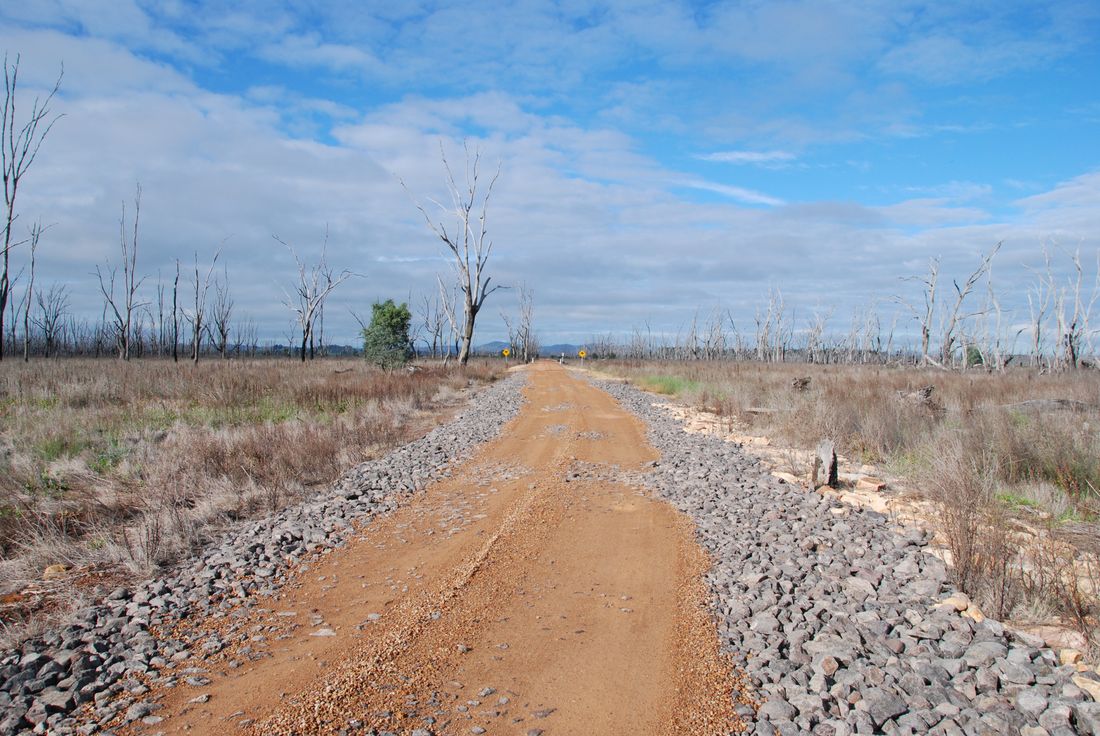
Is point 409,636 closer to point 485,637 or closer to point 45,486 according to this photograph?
point 485,637

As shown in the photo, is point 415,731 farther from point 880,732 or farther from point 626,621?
point 880,732

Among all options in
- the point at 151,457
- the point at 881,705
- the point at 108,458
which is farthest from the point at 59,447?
the point at 881,705

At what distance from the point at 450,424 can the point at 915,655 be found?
11333mm

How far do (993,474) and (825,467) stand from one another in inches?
68.5

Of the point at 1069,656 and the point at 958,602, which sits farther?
the point at 958,602

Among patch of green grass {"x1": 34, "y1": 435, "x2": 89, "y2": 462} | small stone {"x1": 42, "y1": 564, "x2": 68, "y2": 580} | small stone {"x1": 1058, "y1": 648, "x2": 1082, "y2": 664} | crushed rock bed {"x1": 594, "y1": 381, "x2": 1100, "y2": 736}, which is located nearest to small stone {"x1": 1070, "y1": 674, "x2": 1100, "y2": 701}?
crushed rock bed {"x1": 594, "y1": 381, "x2": 1100, "y2": 736}

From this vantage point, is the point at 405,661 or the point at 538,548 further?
the point at 538,548

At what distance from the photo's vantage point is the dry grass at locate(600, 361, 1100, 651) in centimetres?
403

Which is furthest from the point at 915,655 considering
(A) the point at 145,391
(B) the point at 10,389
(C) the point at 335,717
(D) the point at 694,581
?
(B) the point at 10,389

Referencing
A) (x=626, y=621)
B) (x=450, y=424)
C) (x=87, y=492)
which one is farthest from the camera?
(x=450, y=424)

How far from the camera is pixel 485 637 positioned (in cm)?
384

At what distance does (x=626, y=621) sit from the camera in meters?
4.11

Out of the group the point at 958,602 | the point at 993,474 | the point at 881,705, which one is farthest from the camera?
the point at 993,474

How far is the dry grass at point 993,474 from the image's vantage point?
13.2 ft
